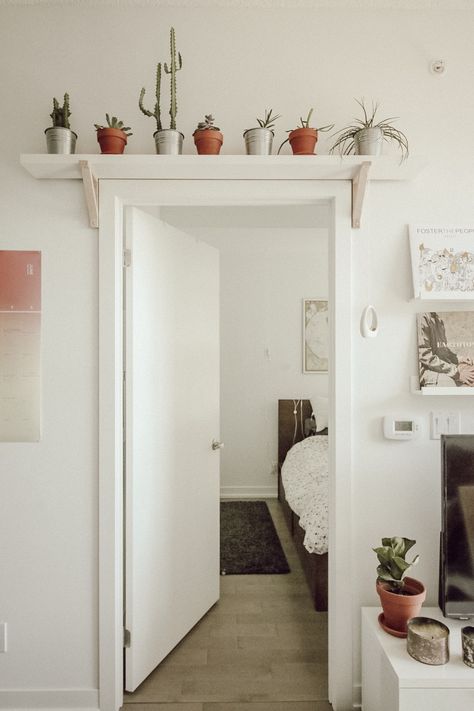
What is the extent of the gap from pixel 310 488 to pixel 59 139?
246 cm

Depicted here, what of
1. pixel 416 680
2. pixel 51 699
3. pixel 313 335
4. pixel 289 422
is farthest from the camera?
pixel 313 335

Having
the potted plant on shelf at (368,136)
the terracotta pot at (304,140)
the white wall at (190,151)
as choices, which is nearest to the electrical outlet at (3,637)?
the white wall at (190,151)

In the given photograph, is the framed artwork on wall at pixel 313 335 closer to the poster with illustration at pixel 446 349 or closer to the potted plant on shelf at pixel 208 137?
the poster with illustration at pixel 446 349

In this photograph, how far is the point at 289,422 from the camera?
466cm

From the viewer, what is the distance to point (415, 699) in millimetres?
1388

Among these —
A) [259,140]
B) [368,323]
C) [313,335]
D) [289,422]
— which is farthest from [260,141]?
[289,422]

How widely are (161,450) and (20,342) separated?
0.78 m

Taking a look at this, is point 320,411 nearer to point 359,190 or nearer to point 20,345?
point 359,190

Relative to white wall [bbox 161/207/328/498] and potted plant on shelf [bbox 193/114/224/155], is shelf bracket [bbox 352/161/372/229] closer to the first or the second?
potted plant on shelf [bbox 193/114/224/155]

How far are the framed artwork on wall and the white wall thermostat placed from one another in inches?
116

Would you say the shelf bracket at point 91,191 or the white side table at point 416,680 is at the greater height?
the shelf bracket at point 91,191

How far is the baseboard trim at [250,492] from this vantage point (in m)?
4.73

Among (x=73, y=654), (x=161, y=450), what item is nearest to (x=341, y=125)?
(x=161, y=450)

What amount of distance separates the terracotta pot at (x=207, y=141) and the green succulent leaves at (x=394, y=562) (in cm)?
160
